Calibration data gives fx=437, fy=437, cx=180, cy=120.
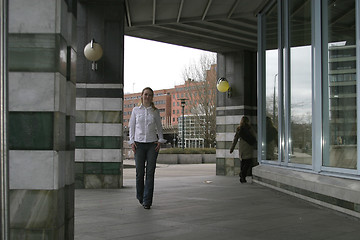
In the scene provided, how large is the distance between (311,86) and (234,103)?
786 cm

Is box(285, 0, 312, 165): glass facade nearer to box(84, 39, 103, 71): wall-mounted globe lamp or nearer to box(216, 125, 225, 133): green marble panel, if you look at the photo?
box(84, 39, 103, 71): wall-mounted globe lamp

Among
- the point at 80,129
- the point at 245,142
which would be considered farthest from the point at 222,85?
the point at 80,129

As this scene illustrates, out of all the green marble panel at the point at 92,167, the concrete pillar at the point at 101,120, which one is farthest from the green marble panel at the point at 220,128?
the green marble panel at the point at 92,167

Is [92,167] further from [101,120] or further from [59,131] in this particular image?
[59,131]

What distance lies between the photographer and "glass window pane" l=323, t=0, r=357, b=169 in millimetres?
6281

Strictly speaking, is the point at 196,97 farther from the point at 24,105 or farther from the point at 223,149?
the point at 24,105

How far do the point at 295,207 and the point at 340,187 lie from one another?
1194 mm

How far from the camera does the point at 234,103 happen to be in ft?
50.8

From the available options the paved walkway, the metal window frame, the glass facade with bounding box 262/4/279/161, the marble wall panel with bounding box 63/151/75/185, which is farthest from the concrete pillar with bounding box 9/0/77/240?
the glass facade with bounding box 262/4/279/161

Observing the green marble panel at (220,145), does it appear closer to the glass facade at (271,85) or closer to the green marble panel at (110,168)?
the glass facade at (271,85)

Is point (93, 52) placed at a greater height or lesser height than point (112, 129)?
greater

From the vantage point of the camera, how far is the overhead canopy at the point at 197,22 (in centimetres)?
1147

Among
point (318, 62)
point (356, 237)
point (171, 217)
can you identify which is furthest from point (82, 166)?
point (356, 237)

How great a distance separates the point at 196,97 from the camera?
42656 millimetres
